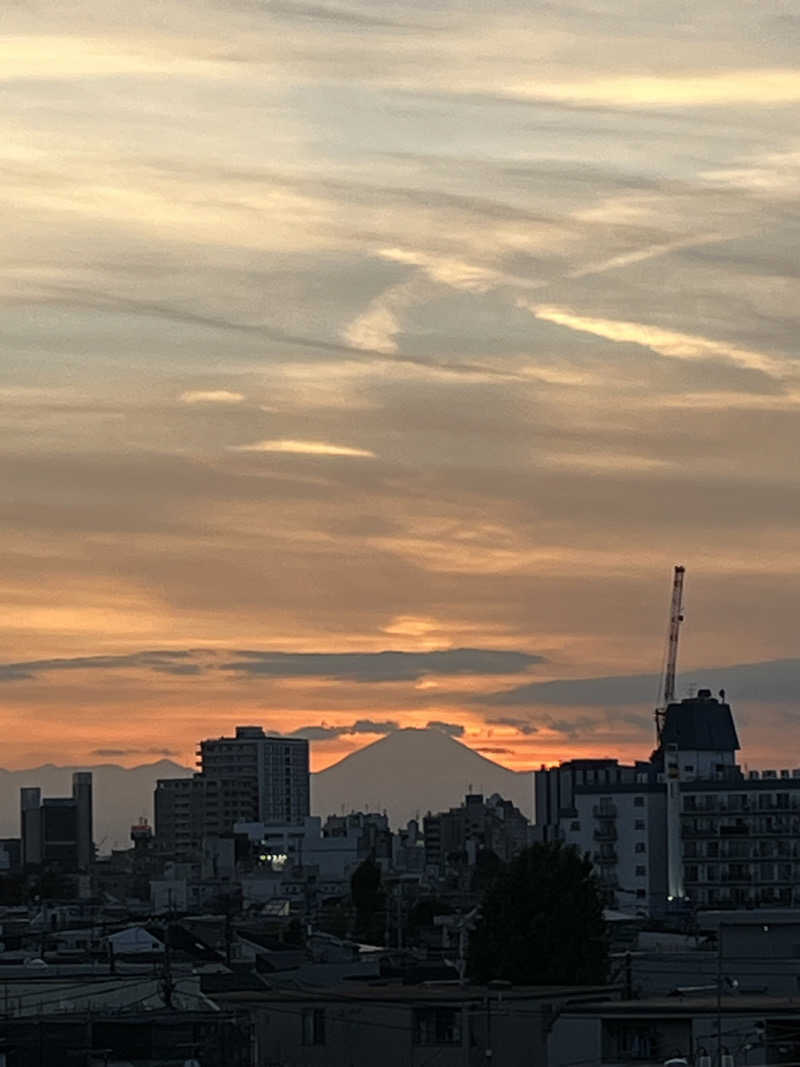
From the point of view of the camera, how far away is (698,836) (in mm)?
180250

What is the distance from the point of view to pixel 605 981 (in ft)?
251

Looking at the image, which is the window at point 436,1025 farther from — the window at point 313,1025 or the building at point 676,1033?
the building at point 676,1033

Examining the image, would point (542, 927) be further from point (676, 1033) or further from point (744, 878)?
point (744, 878)

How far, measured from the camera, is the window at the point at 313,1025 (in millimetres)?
57969

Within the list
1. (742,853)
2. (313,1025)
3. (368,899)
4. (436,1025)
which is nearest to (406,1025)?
(436,1025)

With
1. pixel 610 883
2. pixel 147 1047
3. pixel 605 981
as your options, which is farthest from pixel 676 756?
pixel 147 1047

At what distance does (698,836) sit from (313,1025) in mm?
125028

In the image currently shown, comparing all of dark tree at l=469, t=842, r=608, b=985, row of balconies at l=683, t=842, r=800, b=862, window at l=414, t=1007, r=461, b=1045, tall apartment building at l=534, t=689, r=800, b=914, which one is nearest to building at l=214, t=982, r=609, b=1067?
window at l=414, t=1007, r=461, b=1045

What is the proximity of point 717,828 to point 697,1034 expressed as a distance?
134 m

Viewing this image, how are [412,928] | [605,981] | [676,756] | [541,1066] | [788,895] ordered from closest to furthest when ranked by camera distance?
1. [541,1066]
2. [605,981]
3. [412,928]
4. [788,895]
5. [676,756]

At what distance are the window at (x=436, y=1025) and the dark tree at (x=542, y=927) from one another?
22578 millimetres

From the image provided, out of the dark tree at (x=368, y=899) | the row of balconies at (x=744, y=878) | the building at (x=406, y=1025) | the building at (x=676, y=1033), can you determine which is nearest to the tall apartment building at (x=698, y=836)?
the row of balconies at (x=744, y=878)

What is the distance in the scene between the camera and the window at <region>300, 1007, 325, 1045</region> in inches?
2282

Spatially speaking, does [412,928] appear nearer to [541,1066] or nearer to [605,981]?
[605,981]
